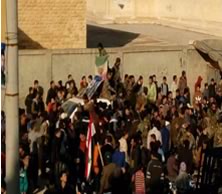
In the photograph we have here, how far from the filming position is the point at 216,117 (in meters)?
17.9

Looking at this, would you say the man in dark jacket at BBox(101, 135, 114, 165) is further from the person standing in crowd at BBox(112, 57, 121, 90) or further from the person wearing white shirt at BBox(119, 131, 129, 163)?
the person standing in crowd at BBox(112, 57, 121, 90)

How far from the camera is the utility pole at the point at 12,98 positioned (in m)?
6.91

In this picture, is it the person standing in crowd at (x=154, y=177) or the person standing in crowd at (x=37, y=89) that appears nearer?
the person standing in crowd at (x=154, y=177)

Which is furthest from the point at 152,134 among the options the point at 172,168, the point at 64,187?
the point at 64,187

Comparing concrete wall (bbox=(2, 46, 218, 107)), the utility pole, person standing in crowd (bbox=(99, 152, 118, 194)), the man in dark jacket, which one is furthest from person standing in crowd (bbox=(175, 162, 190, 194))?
concrete wall (bbox=(2, 46, 218, 107))

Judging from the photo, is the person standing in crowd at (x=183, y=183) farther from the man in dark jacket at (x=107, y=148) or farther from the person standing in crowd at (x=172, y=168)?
the man in dark jacket at (x=107, y=148)

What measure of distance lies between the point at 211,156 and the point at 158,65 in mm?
11076

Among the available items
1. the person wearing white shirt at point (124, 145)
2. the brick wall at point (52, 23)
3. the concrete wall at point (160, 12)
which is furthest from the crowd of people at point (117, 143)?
the concrete wall at point (160, 12)

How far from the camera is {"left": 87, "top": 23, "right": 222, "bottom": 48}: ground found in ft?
118

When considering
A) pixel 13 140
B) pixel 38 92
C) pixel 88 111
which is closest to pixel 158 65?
pixel 38 92

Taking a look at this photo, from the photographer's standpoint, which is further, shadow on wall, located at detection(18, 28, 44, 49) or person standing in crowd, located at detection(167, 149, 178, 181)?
shadow on wall, located at detection(18, 28, 44, 49)

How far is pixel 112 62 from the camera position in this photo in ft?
76.9

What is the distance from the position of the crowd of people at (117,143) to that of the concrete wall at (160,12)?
70.0ft

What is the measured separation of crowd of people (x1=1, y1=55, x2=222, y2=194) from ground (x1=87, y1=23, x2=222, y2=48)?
633 inches
